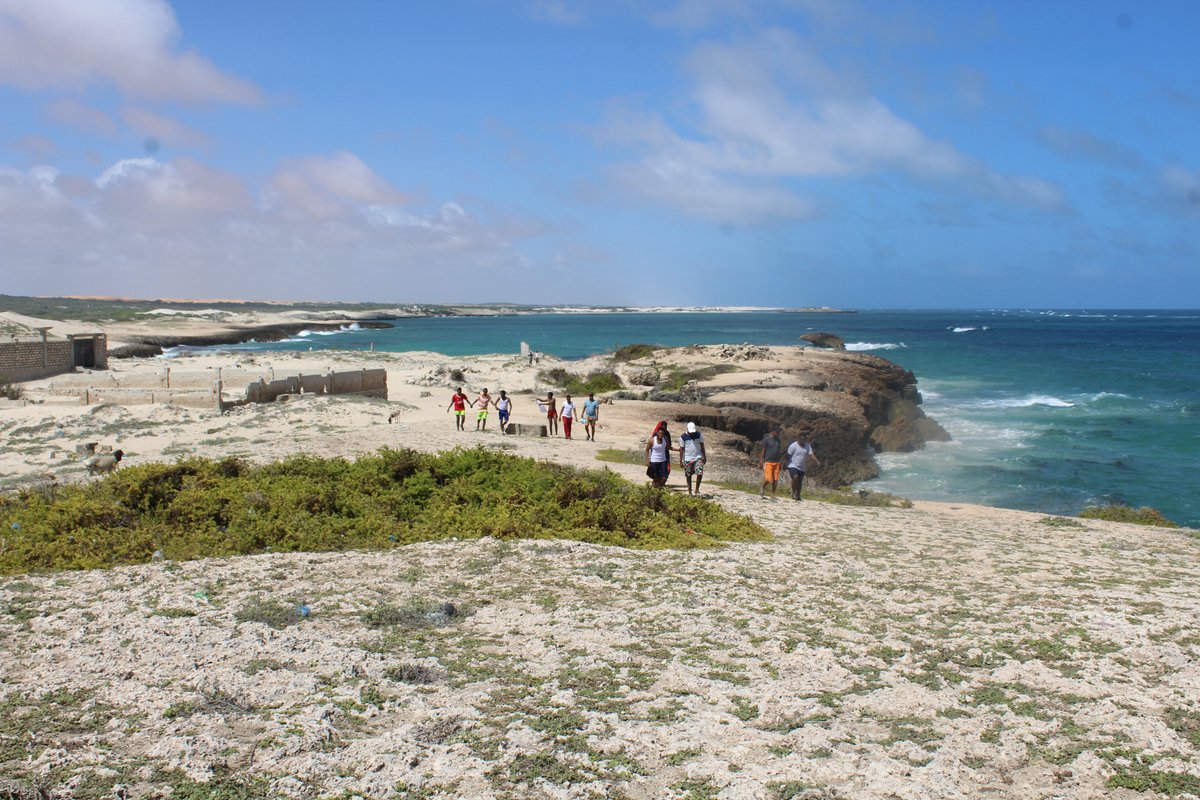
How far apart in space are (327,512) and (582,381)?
27252 millimetres

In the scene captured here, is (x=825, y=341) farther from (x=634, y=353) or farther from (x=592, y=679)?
(x=592, y=679)

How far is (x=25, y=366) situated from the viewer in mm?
31844

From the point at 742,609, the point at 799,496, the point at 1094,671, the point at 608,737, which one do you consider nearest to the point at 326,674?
the point at 608,737

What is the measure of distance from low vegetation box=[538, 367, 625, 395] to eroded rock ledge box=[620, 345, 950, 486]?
53.9 inches

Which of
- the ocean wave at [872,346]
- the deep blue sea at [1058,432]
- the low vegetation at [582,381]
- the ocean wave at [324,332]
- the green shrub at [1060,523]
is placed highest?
the ocean wave at [324,332]

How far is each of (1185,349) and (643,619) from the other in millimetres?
97158

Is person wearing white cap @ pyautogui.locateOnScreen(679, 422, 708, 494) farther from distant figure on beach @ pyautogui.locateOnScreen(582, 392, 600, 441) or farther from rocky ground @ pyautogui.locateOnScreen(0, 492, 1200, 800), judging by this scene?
distant figure on beach @ pyautogui.locateOnScreen(582, 392, 600, 441)

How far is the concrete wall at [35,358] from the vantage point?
3095 cm

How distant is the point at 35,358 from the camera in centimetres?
3256

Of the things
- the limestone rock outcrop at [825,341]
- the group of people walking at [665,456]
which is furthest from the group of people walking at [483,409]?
the limestone rock outcrop at [825,341]

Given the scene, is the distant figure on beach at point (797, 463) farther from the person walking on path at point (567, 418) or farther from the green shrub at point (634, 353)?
the green shrub at point (634, 353)

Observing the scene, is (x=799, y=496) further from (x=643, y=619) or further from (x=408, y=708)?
(x=408, y=708)

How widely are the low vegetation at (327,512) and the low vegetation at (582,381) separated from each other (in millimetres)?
22477

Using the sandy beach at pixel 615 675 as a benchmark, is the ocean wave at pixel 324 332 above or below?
above
